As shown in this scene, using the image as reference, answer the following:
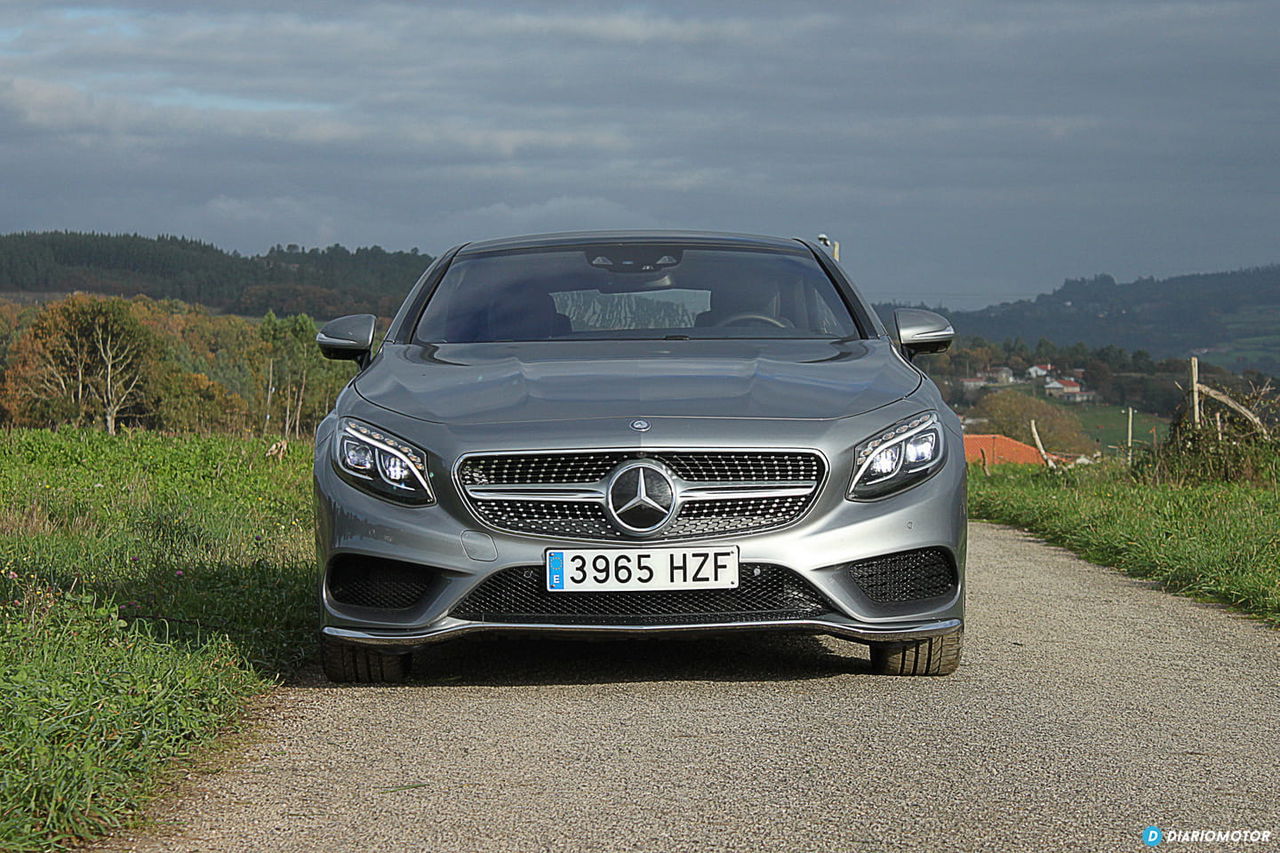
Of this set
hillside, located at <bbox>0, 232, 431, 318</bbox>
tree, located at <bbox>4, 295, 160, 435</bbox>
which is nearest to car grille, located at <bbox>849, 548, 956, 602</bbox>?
tree, located at <bbox>4, 295, 160, 435</bbox>

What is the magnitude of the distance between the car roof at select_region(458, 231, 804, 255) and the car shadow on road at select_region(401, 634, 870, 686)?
1.74m

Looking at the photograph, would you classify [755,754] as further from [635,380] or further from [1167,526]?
[1167,526]

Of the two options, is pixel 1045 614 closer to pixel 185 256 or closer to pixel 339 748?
pixel 339 748

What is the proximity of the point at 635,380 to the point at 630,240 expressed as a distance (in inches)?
65.5

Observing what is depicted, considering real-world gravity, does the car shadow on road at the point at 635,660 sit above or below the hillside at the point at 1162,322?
above

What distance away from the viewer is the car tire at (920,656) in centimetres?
521

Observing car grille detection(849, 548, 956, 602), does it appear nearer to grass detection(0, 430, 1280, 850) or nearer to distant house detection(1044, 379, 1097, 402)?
grass detection(0, 430, 1280, 850)

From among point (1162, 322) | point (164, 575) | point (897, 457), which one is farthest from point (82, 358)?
point (1162, 322)

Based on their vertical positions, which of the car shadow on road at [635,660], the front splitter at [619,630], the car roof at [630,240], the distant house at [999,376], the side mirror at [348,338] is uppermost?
the car roof at [630,240]

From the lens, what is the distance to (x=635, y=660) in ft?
18.6

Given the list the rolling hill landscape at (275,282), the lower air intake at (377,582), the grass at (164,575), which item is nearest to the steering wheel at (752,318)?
the lower air intake at (377,582)

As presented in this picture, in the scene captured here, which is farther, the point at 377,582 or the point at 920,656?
the point at 920,656

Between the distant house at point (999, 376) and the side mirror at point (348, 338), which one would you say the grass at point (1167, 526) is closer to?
the side mirror at point (348, 338)

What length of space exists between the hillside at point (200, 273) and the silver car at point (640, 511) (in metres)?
114
